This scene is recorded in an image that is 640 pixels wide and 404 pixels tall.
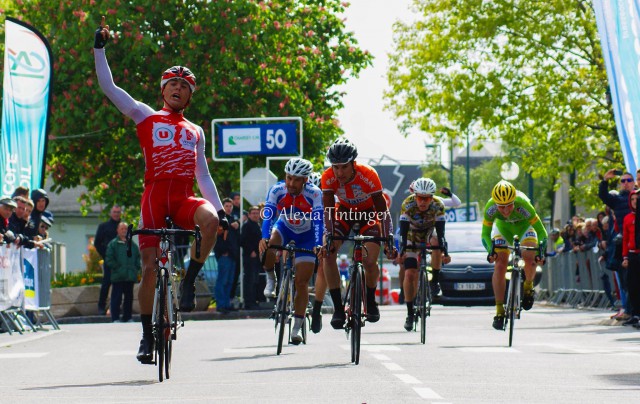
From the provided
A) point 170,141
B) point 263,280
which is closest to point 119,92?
point 170,141

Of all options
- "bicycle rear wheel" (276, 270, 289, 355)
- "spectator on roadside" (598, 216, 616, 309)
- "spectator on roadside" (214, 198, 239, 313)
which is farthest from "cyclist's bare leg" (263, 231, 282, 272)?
"spectator on roadside" (214, 198, 239, 313)

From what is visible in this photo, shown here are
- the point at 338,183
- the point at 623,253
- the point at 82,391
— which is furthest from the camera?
the point at 623,253

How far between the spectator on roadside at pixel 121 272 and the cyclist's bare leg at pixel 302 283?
36.7 feet

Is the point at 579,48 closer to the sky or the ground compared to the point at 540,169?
closer to the sky

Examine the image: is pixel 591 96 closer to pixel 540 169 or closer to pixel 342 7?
pixel 540 169

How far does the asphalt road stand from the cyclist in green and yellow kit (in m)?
0.58

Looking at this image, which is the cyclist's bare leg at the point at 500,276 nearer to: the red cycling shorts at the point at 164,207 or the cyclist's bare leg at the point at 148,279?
the red cycling shorts at the point at 164,207

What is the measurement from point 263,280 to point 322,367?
1696 cm

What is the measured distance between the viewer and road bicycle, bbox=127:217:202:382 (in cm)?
1120

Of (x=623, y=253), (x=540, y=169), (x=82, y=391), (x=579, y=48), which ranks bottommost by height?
(x=82, y=391)

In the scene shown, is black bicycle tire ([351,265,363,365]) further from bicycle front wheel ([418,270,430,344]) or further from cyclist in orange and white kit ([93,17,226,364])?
bicycle front wheel ([418,270,430,344])

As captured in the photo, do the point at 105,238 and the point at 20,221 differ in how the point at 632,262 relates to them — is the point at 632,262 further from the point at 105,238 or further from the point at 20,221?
the point at 105,238

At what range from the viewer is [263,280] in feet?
→ 98.2

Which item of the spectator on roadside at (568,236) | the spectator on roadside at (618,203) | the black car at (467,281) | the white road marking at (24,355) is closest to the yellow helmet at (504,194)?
the spectator on roadside at (618,203)
